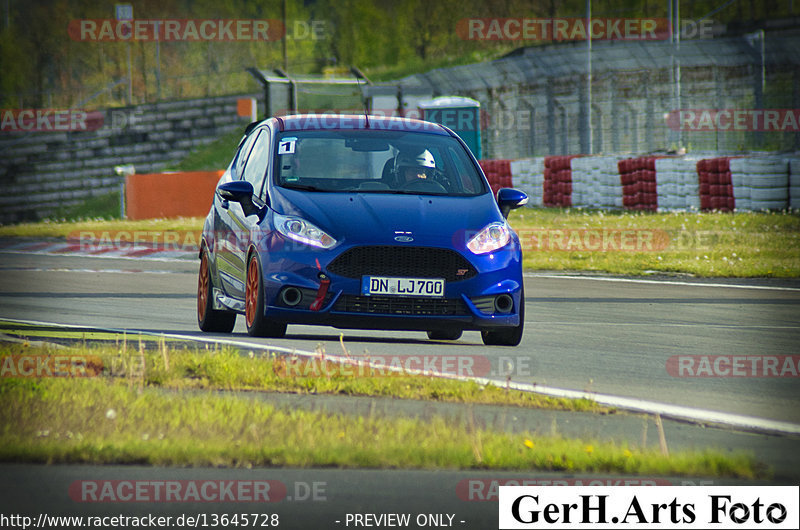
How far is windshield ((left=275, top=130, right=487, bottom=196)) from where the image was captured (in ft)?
32.2

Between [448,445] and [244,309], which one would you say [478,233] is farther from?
[448,445]

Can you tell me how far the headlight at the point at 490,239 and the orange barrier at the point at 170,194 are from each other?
83.5 feet

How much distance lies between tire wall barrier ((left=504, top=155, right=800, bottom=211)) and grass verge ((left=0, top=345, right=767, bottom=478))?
2127cm

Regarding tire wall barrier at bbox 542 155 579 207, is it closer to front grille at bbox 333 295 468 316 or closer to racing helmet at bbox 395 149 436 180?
racing helmet at bbox 395 149 436 180

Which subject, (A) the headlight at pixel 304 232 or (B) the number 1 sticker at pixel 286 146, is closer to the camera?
(A) the headlight at pixel 304 232

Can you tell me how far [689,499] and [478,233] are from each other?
382cm

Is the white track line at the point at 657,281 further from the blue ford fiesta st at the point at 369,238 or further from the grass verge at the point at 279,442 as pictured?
the grass verge at the point at 279,442

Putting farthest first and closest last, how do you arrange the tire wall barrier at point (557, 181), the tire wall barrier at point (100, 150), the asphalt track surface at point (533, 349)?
1. the tire wall barrier at point (100, 150)
2. the tire wall barrier at point (557, 181)
3. the asphalt track surface at point (533, 349)

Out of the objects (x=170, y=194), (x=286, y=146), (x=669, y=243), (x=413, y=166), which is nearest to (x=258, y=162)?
(x=286, y=146)

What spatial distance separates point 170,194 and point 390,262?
27305mm

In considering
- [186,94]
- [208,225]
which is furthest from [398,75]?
[208,225]

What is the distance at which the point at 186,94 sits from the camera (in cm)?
7475

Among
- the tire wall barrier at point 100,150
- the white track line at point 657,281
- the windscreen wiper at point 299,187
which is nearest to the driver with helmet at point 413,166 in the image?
the windscreen wiper at point 299,187

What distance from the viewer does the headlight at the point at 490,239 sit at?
9234mm
